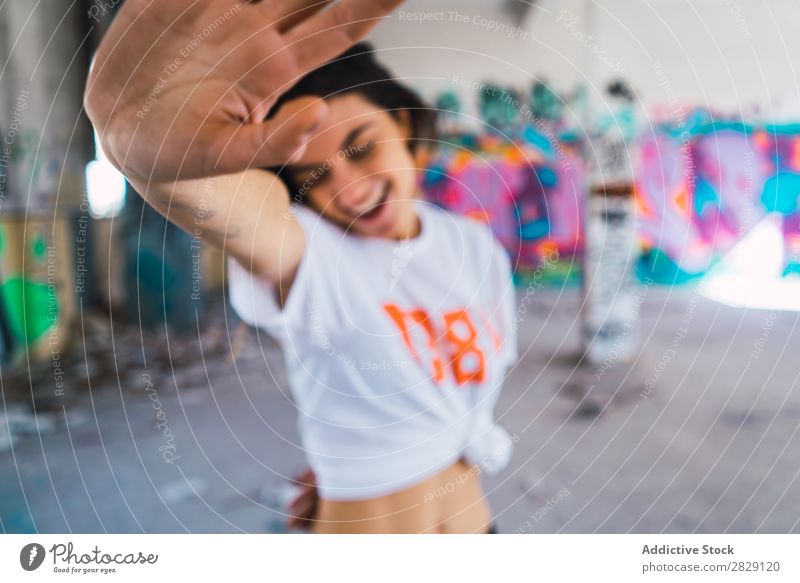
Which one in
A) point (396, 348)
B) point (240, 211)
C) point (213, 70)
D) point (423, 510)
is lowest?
→ point (423, 510)

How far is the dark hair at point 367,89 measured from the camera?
0.62 m

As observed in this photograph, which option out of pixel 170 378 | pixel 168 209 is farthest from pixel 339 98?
pixel 170 378

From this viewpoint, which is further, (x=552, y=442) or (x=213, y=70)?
(x=552, y=442)

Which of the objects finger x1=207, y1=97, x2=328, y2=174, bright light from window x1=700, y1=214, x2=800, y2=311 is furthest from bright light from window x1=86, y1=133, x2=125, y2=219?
bright light from window x1=700, y1=214, x2=800, y2=311

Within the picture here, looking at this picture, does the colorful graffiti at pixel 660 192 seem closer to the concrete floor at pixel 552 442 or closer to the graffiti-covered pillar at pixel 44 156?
the concrete floor at pixel 552 442

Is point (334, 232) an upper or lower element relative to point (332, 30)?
lower

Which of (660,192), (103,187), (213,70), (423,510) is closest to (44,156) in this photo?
(103,187)

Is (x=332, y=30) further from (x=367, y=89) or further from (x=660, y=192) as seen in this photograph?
(x=660, y=192)

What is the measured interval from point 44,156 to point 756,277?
721mm

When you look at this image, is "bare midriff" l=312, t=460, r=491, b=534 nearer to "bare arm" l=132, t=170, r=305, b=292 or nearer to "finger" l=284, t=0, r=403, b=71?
"bare arm" l=132, t=170, r=305, b=292

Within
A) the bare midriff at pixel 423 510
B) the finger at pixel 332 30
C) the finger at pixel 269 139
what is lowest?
the bare midriff at pixel 423 510

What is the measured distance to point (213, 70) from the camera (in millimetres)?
608
